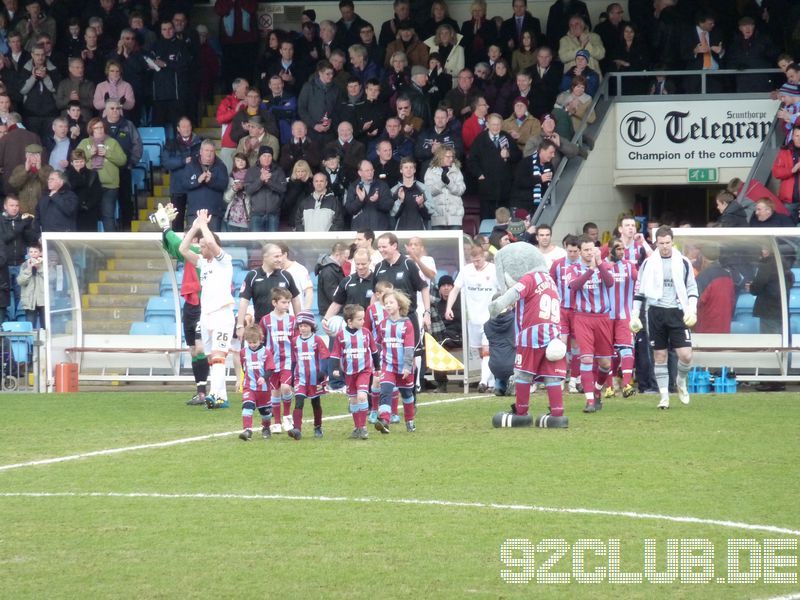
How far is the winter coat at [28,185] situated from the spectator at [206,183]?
224 cm

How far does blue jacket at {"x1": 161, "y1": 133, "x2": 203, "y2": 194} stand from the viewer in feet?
72.0

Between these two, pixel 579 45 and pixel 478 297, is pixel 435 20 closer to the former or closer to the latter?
pixel 579 45

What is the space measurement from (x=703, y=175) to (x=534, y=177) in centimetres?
323

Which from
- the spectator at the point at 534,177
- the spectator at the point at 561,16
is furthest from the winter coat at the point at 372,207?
the spectator at the point at 561,16

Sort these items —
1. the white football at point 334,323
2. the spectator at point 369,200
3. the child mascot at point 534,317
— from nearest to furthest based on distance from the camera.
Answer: the child mascot at point 534,317
the white football at point 334,323
the spectator at point 369,200

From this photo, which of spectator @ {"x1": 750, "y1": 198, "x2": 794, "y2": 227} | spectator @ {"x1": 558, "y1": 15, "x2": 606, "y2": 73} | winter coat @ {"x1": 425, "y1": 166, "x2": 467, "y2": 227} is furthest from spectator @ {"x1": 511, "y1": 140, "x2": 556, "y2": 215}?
spectator @ {"x1": 750, "y1": 198, "x2": 794, "y2": 227}

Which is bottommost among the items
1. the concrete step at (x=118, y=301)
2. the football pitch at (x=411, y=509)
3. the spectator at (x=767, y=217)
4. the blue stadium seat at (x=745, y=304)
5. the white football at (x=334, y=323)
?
the football pitch at (x=411, y=509)

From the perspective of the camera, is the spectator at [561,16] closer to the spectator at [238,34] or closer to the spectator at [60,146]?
the spectator at [238,34]

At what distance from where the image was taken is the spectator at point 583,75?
22.7 m

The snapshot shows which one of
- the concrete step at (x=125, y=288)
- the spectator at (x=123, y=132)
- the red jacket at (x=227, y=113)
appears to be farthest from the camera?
the red jacket at (x=227, y=113)

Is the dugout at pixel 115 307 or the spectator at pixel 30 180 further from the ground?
the spectator at pixel 30 180

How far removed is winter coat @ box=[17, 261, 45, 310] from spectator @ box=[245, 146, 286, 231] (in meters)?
3.15

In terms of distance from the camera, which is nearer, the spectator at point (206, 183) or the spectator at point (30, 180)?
the spectator at point (206, 183)

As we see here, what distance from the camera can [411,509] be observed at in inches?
394
